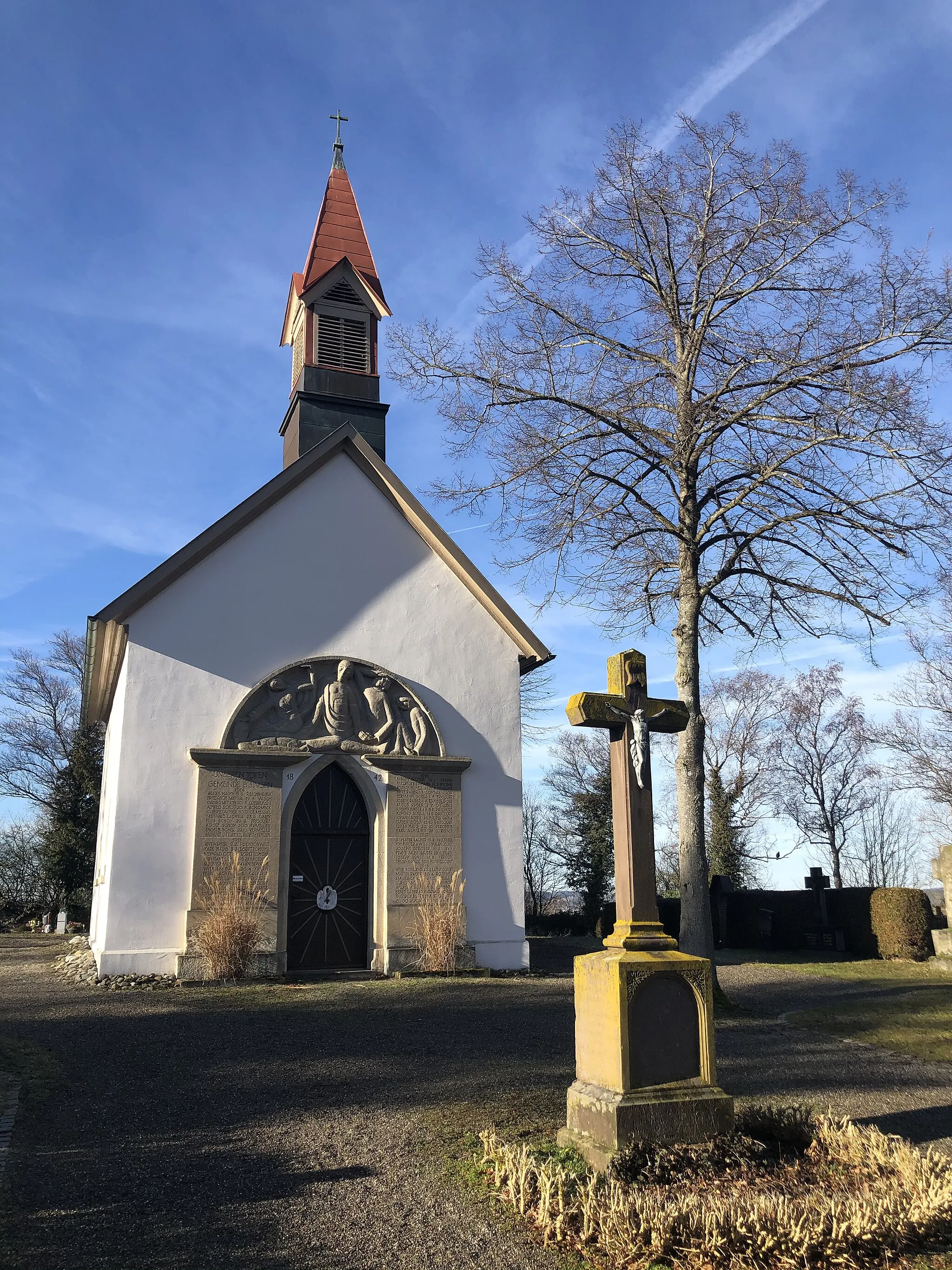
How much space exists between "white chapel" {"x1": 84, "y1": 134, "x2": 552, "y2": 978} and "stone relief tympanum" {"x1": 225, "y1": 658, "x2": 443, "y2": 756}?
3 centimetres

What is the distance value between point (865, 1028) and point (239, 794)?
8283 mm

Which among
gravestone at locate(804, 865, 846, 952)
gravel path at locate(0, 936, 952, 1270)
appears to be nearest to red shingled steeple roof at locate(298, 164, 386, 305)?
gravel path at locate(0, 936, 952, 1270)

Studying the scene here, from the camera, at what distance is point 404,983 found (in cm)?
1286

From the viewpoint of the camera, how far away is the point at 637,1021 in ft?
19.3

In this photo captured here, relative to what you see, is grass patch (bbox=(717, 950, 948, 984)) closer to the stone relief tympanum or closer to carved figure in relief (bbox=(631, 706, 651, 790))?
the stone relief tympanum

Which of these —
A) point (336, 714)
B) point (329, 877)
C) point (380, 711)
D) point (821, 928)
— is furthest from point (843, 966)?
point (336, 714)

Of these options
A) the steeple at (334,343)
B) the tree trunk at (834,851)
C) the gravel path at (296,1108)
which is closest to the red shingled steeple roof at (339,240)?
the steeple at (334,343)

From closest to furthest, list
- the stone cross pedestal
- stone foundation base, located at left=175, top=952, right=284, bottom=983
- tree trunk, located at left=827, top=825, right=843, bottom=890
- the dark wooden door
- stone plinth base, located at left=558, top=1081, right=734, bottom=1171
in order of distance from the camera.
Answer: stone plinth base, located at left=558, top=1081, right=734, bottom=1171
the stone cross pedestal
stone foundation base, located at left=175, top=952, right=284, bottom=983
the dark wooden door
tree trunk, located at left=827, top=825, right=843, bottom=890

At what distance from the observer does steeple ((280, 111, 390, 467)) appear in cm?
1767

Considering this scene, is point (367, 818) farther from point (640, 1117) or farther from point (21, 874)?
point (21, 874)

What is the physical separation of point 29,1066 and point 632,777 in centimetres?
535

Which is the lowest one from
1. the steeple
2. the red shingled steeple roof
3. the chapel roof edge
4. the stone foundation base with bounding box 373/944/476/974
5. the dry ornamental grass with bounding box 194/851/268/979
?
the stone foundation base with bounding box 373/944/476/974

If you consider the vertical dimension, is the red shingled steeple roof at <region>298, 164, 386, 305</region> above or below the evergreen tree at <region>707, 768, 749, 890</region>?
above

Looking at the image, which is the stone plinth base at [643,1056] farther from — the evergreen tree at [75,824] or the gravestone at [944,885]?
the evergreen tree at [75,824]
